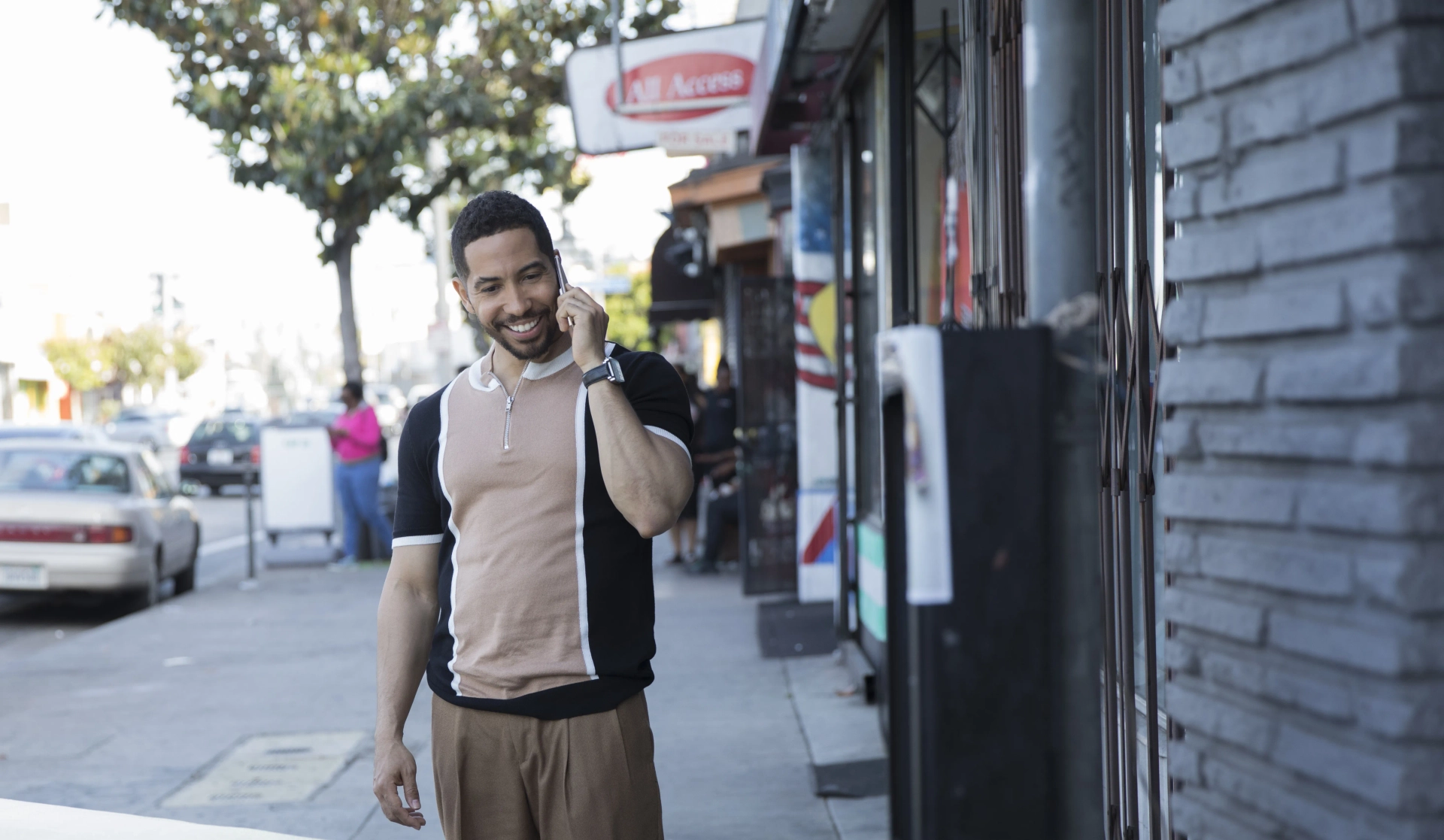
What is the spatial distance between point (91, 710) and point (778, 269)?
324 inches

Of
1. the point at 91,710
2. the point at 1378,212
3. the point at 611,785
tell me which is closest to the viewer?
the point at 1378,212

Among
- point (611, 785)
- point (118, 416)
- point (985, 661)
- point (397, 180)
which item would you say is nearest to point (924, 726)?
point (985, 661)

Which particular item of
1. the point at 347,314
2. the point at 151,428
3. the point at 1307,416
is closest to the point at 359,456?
the point at 347,314

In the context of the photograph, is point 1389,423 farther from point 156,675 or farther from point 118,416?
point 118,416

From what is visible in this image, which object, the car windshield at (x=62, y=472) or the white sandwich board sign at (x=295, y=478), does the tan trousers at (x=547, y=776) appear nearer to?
the car windshield at (x=62, y=472)

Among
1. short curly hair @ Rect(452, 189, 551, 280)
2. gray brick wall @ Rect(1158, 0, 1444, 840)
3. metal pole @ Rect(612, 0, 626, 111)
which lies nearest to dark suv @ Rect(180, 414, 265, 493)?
metal pole @ Rect(612, 0, 626, 111)

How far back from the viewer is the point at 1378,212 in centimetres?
169

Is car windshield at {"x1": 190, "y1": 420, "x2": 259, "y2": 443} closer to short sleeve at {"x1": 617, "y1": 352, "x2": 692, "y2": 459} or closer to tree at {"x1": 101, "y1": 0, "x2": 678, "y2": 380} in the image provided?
tree at {"x1": 101, "y1": 0, "x2": 678, "y2": 380}

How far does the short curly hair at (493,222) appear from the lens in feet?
9.49

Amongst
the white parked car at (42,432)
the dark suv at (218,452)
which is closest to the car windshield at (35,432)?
the white parked car at (42,432)

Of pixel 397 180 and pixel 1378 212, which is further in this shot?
pixel 397 180

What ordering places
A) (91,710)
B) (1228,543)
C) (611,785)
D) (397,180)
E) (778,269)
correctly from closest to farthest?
(1228,543) < (611,785) < (91,710) < (778,269) < (397,180)

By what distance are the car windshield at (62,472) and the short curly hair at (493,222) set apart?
10529mm

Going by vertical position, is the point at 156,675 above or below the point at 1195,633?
below
